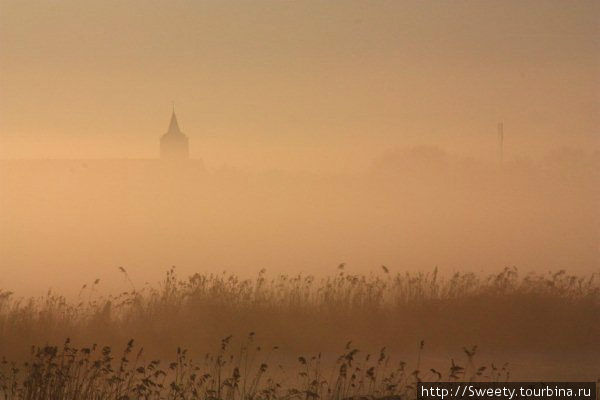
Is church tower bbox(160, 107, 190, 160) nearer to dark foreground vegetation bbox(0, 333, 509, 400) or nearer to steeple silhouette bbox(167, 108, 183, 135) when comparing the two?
steeple silhouette bbox(167, 108, 183, 135)

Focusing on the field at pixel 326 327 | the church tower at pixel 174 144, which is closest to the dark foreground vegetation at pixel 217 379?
the field at pixel 326 327

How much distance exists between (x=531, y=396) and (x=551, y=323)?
512 centimetres

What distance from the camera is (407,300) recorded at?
1662cm

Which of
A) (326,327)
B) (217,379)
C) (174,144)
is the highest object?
(174,144)

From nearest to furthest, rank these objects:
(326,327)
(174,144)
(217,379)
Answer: (217,379)
(326,327)
(174,144)

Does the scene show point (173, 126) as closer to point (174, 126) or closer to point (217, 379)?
point (174, 126)

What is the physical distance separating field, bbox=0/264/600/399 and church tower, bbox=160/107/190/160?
3912 inches

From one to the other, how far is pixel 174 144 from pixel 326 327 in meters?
104

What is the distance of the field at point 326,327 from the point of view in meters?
13.6

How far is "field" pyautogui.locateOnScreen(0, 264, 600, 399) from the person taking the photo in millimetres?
13586

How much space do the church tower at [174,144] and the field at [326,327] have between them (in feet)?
326

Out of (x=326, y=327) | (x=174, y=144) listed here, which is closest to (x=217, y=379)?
(x=326, y=327)

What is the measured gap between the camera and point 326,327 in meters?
15.7

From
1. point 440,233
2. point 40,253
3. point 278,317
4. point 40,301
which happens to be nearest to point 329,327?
point 278,317
